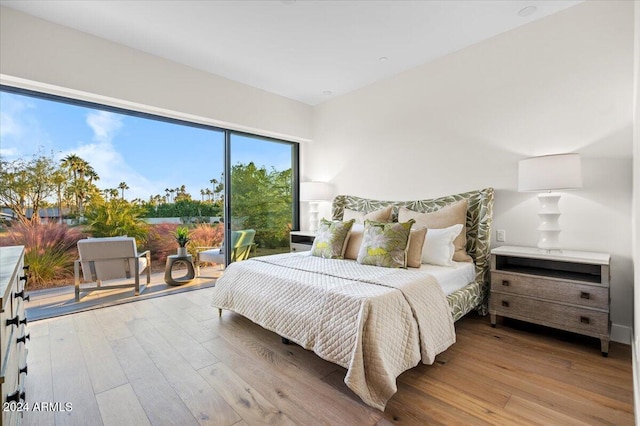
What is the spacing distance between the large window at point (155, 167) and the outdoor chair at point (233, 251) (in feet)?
0.19

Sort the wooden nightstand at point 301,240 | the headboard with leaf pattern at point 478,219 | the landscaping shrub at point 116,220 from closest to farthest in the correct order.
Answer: the headboard with leaf pattern at point 478,219 → the landscaping shrub at point 116,220 → the wooden nightstand at point 301,240

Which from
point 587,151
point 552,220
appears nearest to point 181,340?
point 552,220

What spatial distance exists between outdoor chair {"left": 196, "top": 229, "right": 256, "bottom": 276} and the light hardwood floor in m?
1.58

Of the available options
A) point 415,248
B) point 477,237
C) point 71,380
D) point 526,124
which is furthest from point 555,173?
point 71,380

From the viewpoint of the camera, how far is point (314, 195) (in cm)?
436

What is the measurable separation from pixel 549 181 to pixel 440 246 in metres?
0.95

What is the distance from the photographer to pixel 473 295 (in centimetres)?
257

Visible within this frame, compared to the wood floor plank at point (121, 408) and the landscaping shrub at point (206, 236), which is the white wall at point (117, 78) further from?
the wood floor plank at point (121, 408)

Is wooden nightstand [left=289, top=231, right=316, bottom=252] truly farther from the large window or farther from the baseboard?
the baseboard

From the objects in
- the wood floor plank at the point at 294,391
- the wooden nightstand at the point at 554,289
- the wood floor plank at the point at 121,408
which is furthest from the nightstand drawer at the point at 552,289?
the wood floor plank at the point at 121,408

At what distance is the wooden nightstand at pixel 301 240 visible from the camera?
4234 millimetres

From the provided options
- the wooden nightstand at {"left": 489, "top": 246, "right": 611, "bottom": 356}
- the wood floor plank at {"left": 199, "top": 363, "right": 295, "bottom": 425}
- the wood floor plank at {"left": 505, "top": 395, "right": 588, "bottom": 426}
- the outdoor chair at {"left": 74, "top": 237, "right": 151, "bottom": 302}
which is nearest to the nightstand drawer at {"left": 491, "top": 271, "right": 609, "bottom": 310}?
the wooden nightstand at {"left": 489, "top": 246, "right": 611, "bottom": 356}

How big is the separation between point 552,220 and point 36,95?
4.81 metres

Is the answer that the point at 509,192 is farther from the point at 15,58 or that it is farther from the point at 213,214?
the point at 15,58
